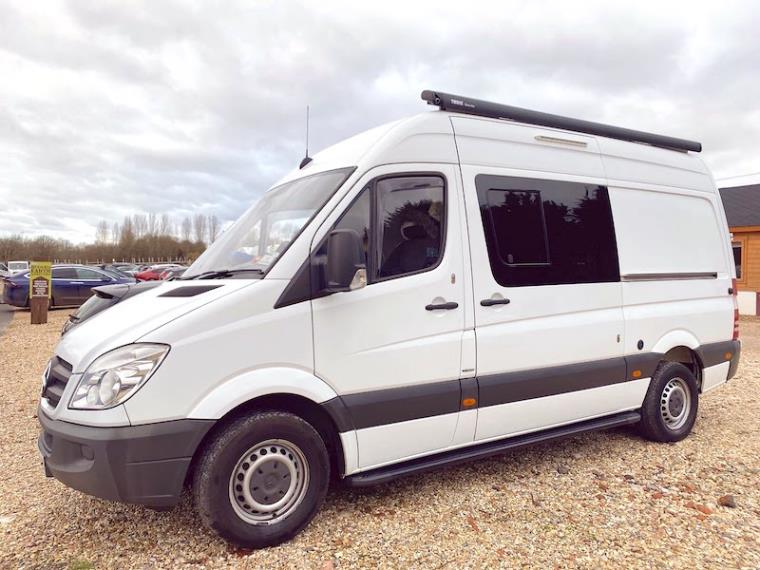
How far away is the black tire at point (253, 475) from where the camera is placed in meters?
2.92

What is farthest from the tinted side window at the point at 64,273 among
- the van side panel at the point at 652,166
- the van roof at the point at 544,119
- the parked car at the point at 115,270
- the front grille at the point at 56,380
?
the van side panel at the point at 652,166

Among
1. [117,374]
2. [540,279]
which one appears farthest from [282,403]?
Answer: [540,279]

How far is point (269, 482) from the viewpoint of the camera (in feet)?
10.2

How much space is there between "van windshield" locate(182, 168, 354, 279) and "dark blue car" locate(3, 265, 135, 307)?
15866mm

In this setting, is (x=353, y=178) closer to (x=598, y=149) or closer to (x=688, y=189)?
(x=598, y=149)

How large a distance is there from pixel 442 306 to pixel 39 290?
14.7 m

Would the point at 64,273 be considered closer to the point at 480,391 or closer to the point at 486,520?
the point at 480,391

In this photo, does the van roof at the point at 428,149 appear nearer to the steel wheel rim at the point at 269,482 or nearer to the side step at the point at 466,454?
the steel wheel rim at the point at 269,482

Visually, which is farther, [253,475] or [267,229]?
[267,229]

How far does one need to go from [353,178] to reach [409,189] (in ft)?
1.34

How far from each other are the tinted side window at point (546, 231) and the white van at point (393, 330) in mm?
16

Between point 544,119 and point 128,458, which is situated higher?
point 544,119

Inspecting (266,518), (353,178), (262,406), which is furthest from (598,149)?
(266,518)

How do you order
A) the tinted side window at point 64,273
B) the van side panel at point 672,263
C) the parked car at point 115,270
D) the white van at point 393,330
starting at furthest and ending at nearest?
1. the parked car at point 115,270
2. the tinted side window at point 64,273
3. the van side panel at point 672,263
4. the white van at point 393,330
